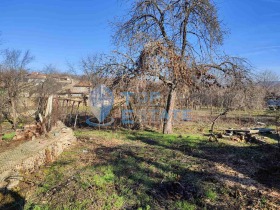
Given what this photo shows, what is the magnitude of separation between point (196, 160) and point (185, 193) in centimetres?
192

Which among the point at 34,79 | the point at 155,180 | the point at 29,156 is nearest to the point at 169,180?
the point at 155,180

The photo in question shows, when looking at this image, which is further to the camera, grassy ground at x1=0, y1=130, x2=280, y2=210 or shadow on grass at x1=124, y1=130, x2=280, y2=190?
shadow on grass at x1=124, y1=130, x2=280, y2=190

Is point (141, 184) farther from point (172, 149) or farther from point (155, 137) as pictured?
point (155, 137)

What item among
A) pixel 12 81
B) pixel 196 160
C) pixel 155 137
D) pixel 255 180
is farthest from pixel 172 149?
pixel 12 81

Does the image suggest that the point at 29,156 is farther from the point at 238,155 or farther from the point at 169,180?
the point at 238,155

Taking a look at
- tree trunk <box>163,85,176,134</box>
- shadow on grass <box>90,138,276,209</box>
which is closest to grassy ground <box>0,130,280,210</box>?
shadow on grass <box>90,138,276,209</box>

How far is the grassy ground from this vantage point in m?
3.46

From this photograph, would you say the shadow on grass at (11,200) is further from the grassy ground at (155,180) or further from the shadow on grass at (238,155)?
the shadow on grass at (238,155)

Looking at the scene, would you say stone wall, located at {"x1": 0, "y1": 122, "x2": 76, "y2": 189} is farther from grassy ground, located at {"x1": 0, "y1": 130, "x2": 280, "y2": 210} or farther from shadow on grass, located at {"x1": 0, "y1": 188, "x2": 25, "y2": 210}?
grassy ground, located at {"x1": 0, "y1": 130, "x2": 280, "y2": 210}

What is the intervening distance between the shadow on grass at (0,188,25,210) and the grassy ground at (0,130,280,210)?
45mm

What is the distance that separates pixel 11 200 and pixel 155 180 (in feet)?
8.48

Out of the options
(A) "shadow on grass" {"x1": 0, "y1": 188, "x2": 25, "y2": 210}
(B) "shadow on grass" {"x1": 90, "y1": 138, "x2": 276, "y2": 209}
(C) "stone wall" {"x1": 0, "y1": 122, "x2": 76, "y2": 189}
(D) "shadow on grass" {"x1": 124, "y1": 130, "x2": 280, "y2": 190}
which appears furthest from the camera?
(D) "shadow on grass" {"x1": 124, "y1": 130, "x2": 280, "y2": 190}

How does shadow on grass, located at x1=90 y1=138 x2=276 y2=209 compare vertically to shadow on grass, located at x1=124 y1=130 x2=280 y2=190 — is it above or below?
below

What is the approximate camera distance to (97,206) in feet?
10.9
